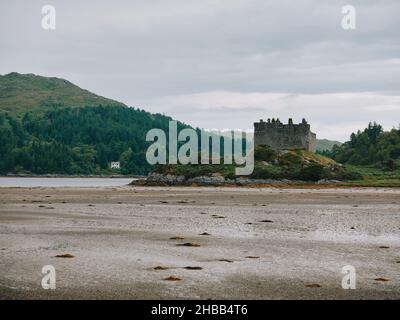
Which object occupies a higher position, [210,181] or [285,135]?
[285,135]

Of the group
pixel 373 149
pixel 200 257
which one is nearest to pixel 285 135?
pixel 373 149

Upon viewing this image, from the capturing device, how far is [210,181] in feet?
386

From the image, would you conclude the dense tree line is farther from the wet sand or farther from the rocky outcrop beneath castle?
the wet sand

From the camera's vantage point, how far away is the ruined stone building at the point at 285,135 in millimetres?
138750

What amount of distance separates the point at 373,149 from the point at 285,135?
1672 inches

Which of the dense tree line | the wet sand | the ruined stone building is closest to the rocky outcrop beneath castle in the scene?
the ruined stone building

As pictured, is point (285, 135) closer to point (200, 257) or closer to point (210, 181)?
point (210, 181)

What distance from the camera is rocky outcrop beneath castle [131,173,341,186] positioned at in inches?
4397

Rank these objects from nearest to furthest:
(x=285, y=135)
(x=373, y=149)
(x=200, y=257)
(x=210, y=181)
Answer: (x=200, y=257)
(x=210, y=181)
(x=285, y=135)
(x=373, y=149)

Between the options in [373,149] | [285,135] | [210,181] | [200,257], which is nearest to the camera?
[200,257]

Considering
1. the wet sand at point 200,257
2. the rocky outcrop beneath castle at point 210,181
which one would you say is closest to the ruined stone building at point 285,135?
the rocky outcrop beneath castle at point 210,181

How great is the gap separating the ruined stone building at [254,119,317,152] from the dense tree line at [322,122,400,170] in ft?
71.9
